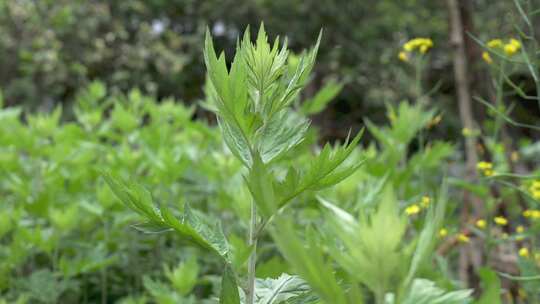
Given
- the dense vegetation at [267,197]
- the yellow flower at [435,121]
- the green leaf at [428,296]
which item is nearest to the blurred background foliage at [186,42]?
the dense vegetation at [267,197]

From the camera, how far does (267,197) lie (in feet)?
2.60

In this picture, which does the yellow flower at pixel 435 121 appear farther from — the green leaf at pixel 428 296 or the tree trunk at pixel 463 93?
the green leaf at pixel 428 296

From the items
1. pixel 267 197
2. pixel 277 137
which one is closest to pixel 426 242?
pixel 267 197

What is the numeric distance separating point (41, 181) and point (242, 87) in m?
2.02

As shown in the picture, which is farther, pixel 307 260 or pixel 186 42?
pixel 186 42

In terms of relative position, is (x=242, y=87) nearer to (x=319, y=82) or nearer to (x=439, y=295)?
(x=439, y=295)

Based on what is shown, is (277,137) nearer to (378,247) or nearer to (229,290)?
(229,290)

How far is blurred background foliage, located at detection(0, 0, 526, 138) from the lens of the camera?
981 centimetres

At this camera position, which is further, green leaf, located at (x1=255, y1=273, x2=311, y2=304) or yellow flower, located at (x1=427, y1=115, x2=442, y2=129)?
yellow flower, located at (x1=427, y1=115, x2=442, y2=129)

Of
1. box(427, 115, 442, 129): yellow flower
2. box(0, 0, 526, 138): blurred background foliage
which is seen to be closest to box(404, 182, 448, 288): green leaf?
box(427, 115, 442, 129): yellow flower

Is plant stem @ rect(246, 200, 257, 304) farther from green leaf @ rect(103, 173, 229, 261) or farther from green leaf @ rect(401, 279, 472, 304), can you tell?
green leaf @ rect(401, 279, 472, 304)

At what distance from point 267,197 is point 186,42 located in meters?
12.2

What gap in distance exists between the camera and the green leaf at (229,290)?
0.95 metres

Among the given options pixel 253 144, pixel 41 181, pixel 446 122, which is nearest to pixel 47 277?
pixel 41 181
